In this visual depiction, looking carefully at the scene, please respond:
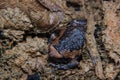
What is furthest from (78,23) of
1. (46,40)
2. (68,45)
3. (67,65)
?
(67,65)

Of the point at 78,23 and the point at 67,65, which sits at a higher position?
the point at 78,23

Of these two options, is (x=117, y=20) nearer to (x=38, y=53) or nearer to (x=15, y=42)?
(x=38, y=53)

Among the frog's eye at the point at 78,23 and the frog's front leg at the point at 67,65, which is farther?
the frog's eye at the point at 78,23

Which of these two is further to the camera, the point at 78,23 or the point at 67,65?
the point at 78,23

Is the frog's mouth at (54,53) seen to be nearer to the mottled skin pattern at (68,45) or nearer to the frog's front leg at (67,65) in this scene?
the mottled skin pattern at (68,45)

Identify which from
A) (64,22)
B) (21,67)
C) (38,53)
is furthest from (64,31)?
(21,67)

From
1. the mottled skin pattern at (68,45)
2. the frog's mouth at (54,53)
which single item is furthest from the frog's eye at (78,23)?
the frog's mouth at (54,53)

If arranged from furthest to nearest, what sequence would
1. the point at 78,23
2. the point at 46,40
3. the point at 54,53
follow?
the point at 78,23 → the point at 46,40 → the point at 54,53

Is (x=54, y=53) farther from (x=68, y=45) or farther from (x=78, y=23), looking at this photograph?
(x=78, y=23)
